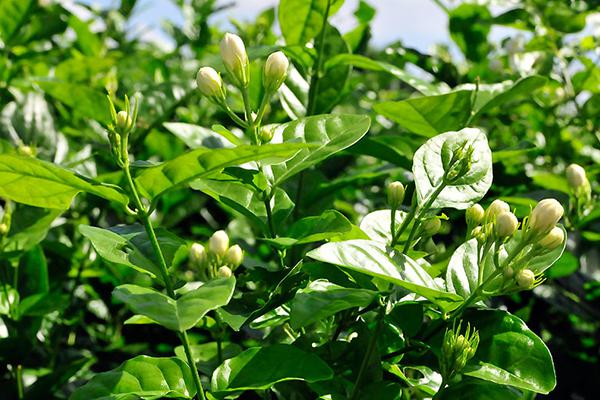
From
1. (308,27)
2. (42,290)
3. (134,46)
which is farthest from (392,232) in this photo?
(134,46)

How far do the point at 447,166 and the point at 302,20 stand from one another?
554 millimetres

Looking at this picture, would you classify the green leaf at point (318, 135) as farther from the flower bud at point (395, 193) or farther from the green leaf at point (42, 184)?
the green leaf at point (42, 184)

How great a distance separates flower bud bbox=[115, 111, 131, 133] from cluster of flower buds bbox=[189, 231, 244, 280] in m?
0.19

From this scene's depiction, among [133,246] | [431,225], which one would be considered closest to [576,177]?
[431,225]

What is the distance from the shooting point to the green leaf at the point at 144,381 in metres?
0.84

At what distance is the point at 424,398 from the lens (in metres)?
0.99

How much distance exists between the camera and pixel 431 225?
0.98 metres

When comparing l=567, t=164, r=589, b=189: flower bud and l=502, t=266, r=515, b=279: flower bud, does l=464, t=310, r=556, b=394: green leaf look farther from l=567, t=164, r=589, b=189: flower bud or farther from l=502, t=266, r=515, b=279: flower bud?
l=567, t=164, r=589, b=189: flower bud

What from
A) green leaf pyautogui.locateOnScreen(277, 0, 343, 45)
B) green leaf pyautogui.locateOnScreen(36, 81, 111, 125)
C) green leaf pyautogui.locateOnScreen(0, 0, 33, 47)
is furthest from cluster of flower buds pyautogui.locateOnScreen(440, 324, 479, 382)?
green leaf pyautogui.locateOnScreen(0, 0, 33, 47)

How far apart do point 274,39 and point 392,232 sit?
3.39 feet

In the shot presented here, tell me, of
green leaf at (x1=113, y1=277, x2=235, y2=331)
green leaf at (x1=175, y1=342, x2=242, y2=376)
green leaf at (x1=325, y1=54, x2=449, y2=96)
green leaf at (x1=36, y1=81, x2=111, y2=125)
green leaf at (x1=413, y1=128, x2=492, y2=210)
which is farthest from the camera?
green leaf at (x1=36, y1=81, x2=111, y2=125)

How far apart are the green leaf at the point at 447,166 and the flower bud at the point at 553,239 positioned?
0.11 m

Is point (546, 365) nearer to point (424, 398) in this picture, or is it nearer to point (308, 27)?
point (424, 398)

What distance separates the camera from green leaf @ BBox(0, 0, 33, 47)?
1.87 metres
